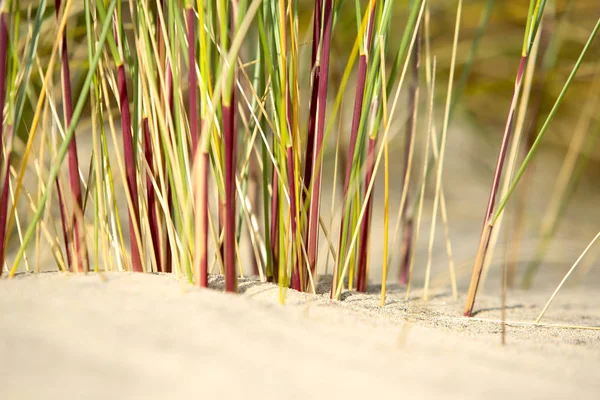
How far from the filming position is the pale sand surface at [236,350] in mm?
434

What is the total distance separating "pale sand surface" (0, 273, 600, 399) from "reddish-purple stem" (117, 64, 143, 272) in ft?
0.20

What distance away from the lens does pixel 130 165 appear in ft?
2.46

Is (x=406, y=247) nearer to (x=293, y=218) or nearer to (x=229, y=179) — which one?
(x=293, y=218)

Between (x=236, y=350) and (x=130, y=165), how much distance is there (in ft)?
1.13

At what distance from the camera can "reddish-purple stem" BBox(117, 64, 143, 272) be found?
73cm

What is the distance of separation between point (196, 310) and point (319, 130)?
303 mm

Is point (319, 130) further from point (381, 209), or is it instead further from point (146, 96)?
point (381, 209)

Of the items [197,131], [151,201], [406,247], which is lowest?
[406,247]

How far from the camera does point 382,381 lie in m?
0.45

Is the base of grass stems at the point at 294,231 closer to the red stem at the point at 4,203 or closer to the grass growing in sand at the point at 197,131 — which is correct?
the grass growing in sand at the point at 197,131

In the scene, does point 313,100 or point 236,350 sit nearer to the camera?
point 236,350

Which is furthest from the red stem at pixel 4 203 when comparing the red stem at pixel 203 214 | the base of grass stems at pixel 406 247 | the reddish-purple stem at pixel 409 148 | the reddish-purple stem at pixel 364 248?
the base of grass stems at pixel 406 247

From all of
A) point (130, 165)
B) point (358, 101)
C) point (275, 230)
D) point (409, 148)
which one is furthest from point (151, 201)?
point (409, 148)

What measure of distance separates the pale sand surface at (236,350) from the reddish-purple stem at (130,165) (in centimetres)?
6
